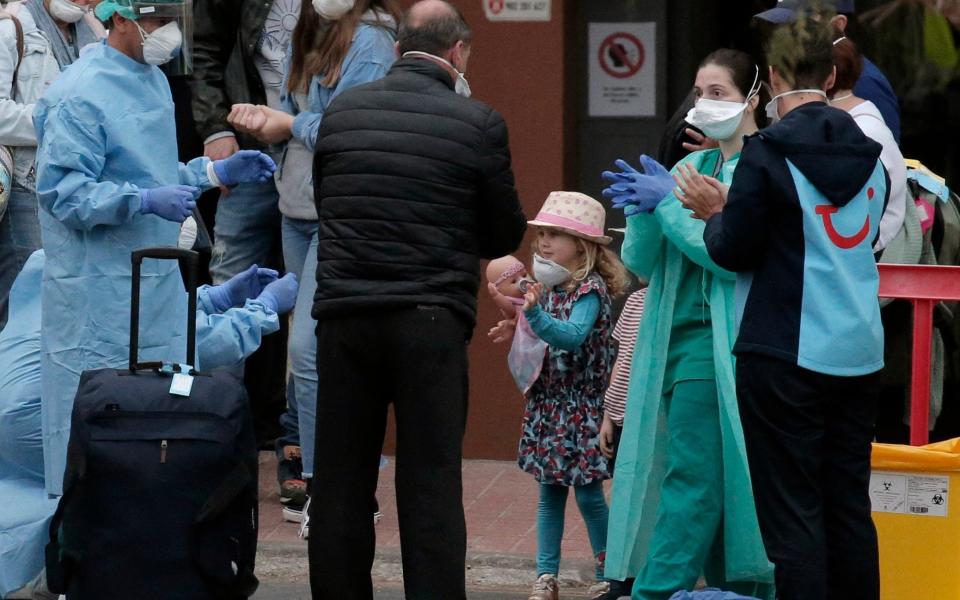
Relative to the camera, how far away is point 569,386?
6023mm

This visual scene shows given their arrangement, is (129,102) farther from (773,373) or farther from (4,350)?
(773,373)

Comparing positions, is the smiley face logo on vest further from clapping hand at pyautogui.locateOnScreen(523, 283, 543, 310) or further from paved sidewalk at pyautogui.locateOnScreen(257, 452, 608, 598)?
paved sidewalk at pyautogui.locateOnScreen(257, 452, 608, 598)

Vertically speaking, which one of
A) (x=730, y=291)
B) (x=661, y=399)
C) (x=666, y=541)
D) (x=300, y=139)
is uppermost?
(x=300, y=139)

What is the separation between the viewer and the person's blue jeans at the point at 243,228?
289 inches

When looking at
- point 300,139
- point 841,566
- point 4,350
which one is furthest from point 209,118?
point 841,566

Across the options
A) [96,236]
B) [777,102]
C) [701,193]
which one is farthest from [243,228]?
[777,102]

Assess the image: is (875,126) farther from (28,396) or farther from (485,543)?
(28,396)

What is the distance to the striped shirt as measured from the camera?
19.3 feet

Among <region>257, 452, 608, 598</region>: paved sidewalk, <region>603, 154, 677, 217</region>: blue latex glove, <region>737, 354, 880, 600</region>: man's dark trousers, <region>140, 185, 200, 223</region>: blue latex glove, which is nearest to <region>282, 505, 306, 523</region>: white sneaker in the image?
<region>257, 452, 608, 598</region>: paved sidewalk

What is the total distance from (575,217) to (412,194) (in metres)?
1.00

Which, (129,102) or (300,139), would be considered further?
(300,139)

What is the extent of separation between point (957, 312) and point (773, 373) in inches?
126

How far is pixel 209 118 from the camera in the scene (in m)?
7.29

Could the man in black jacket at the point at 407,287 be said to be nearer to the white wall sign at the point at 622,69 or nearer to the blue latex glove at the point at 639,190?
the blue latex glove at the point at 639,190
